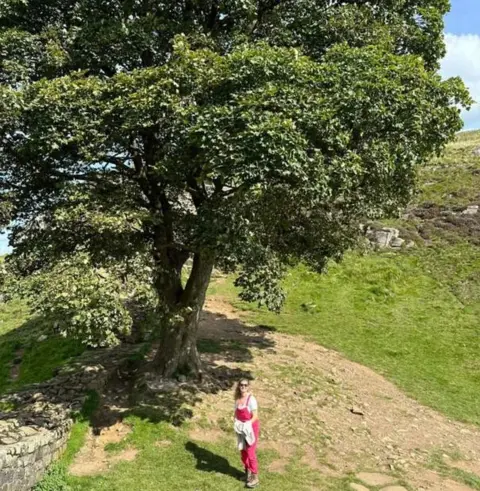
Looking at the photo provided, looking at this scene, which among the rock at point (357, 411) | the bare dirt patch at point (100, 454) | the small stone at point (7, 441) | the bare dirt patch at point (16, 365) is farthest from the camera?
the bare dirt patch at point (16, 365)

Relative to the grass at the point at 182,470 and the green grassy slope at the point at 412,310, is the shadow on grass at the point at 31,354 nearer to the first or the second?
the grass at the point at 182,470

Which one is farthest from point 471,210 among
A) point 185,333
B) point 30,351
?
point 30,351

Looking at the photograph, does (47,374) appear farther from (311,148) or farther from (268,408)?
(311,148)

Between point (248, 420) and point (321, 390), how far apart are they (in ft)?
20.9

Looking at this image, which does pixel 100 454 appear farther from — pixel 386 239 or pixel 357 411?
pixel 386 239

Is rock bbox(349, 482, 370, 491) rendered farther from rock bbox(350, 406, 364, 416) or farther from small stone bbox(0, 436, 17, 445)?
small stone bbox(0, 436, 17, 445)

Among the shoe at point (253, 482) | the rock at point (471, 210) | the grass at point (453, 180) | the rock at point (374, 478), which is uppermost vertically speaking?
the grass at point (453, 180)

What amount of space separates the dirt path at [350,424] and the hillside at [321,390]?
0.05 m

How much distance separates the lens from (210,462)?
12961mm

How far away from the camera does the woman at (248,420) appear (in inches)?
467

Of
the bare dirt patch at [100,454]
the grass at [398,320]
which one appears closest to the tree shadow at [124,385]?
the bare dirt patch at [100,454]

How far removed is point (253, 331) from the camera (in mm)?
24109

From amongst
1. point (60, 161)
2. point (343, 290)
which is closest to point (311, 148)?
point (60, 161)

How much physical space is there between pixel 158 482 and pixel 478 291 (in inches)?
Result: 926
